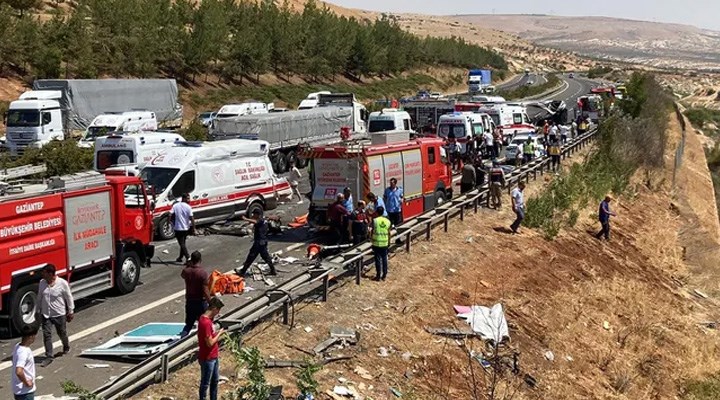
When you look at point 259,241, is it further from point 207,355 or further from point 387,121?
point 387,121

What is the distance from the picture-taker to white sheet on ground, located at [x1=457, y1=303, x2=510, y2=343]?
15.3m

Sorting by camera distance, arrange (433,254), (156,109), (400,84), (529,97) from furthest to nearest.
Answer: (400,84), (529,97), (156,109), (433,254)

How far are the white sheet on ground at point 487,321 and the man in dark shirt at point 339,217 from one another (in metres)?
3.69

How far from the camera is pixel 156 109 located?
48.3 meters

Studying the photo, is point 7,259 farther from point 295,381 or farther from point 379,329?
point 379,329

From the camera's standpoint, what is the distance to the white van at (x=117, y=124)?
36.5 metres

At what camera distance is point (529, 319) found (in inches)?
690

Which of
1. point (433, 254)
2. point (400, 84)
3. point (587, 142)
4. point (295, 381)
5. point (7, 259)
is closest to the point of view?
point (295, 381)

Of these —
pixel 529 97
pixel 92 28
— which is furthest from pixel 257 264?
pixel 529 97

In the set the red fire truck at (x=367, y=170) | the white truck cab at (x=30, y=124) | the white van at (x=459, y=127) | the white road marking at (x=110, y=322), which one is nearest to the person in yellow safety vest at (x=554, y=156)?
the white van at (x=459, y=127)

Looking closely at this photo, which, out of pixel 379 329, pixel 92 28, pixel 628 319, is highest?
pixel 92 28

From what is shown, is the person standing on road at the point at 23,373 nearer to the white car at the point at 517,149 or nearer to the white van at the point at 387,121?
the white van at the point at 387,121

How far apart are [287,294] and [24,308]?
4128 mm

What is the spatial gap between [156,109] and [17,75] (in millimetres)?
10906
